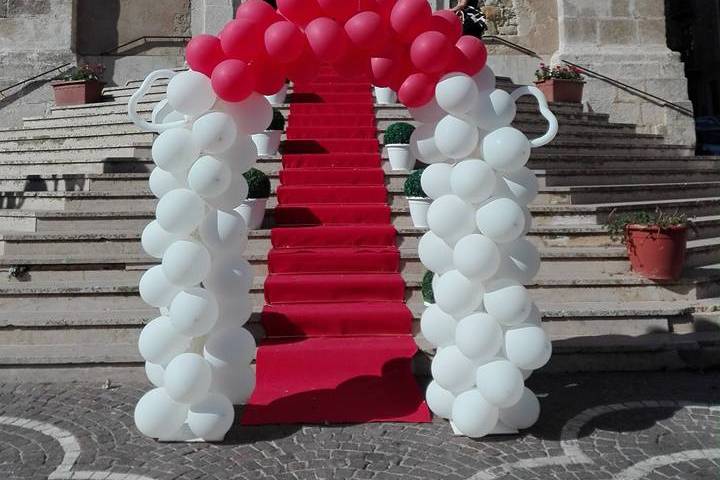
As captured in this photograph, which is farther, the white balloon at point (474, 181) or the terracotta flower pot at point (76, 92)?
the terracotta flower pot at point (76, 92)

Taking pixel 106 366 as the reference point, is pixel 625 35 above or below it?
above

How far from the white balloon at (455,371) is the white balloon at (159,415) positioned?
1.43 m

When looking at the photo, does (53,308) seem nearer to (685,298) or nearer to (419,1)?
(419,1)

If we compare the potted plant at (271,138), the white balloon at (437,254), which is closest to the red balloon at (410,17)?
the white balloon at (437,254)

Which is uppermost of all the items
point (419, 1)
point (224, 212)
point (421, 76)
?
point (419, 1)

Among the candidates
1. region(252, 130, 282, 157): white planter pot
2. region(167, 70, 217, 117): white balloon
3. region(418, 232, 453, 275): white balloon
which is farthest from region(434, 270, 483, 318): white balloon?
region(252, 130, 282, 157): white planter pot

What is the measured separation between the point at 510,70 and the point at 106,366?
28.0ft

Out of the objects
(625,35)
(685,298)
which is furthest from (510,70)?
(685,298)

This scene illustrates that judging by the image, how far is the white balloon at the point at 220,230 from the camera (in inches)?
127

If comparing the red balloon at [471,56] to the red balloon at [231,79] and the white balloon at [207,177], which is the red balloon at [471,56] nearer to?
the red balloon at [231,79]

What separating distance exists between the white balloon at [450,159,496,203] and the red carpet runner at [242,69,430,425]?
1.35 m

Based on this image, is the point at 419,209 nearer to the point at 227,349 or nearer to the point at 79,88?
the point at 227,349

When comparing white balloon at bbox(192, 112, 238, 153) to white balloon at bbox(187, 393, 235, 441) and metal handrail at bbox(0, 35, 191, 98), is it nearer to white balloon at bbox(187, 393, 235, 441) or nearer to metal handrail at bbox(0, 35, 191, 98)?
white balloon at bbox(187, 393, 235, 441)

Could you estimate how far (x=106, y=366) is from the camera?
4.14 m
